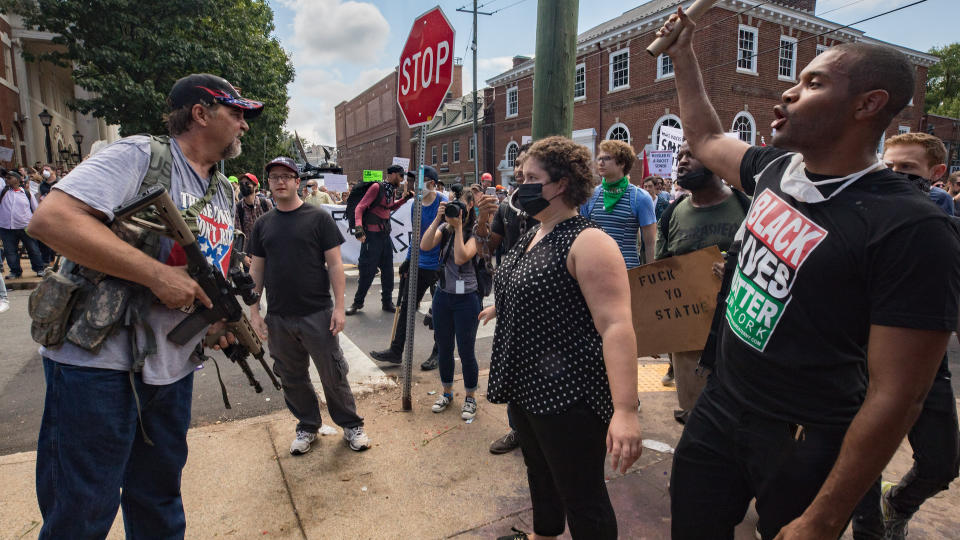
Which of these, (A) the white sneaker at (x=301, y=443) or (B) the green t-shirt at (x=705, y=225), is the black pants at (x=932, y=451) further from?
(A) the white sneaker at (x=301, y=443)

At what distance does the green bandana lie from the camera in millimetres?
3910

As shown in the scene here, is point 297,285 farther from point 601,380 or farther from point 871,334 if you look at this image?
point 871,334

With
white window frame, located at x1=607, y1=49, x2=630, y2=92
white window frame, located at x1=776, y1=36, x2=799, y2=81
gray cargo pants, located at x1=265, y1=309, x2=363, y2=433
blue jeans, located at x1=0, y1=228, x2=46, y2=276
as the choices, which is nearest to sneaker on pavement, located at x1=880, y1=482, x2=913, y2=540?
gray cargo pants, located at x1=265, y1=309, x2=363, y2=433

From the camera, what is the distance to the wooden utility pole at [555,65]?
364 centimetres

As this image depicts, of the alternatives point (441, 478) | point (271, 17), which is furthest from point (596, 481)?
point (271, 17)

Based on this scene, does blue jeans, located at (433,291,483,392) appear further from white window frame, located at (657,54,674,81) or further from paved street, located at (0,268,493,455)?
white window frame, located at (657,54,674,81)

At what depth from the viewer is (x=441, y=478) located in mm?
3137

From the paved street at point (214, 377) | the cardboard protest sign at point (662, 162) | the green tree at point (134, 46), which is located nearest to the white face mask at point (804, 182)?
the paved street at point (214, 377)

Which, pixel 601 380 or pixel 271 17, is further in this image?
pixel 271 17

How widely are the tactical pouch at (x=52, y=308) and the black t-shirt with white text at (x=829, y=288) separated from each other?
225 cm

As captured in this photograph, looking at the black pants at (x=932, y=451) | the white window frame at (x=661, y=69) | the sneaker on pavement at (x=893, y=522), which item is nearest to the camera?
the black pants at (x=932, y=451)

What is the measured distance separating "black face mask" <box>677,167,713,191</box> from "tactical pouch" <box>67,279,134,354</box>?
2.77 meters

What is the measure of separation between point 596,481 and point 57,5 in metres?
21.6

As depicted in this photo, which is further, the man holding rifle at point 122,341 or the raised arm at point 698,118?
the raised arm at point 698,118
